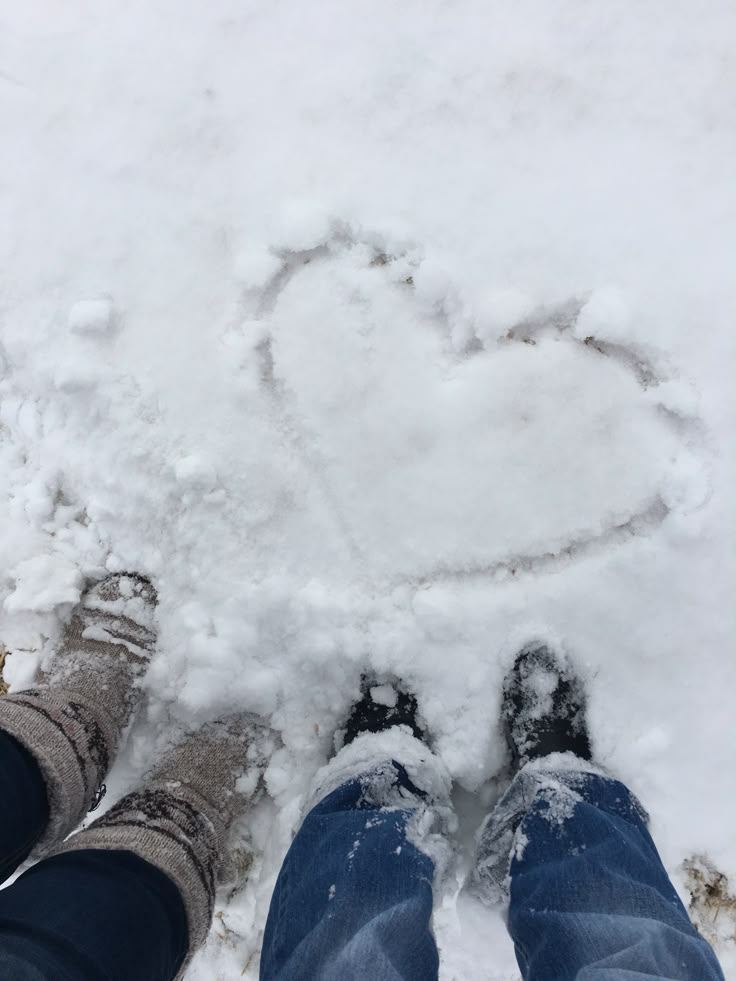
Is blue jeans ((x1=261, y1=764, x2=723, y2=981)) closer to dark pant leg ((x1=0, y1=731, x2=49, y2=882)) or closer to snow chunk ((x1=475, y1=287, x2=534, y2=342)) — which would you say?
dark pant leg ((x1=0, y1=731, x2=49, y2=882))

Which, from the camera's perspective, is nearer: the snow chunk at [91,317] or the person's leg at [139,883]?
the person's leg at [139,883]

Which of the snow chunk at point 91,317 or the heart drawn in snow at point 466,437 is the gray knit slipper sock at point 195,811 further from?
the snow chunk at point 91,317

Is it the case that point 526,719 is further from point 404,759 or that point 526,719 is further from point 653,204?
Answer: point 653,204

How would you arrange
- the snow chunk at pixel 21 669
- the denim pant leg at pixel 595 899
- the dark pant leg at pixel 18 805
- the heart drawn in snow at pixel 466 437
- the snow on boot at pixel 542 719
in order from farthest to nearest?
the snow chunk at pixel 21 669
the heart drawn in snow at pixel 466 437
the snow on boot at pixel 542 719
the dark pant leg at pixel 18 805
the denim pant leg at pixel 595 899

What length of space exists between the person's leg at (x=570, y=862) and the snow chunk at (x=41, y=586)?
121 centimetres

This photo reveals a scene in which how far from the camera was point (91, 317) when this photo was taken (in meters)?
1.82

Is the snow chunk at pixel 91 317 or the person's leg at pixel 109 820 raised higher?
the snow chunk at pixel 91 317

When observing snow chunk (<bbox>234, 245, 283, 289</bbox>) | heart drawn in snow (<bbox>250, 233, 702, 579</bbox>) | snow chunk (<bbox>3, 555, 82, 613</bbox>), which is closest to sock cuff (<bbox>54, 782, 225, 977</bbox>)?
snow chunk (<bbox>3, 555, 82, 613</bbox>)

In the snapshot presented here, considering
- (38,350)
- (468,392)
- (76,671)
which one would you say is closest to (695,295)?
(468,392)

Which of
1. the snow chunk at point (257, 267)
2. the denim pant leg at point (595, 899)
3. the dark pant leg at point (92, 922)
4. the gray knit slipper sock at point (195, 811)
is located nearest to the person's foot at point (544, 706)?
the denim pant leg at point (595, 899)

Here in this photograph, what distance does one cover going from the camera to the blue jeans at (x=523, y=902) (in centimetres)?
116

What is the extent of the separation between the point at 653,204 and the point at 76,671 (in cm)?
197

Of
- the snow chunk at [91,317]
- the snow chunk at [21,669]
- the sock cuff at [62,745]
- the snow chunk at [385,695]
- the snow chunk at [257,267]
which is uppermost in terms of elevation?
the snow chunk at [257,267]

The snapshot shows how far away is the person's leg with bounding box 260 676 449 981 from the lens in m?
1.19
